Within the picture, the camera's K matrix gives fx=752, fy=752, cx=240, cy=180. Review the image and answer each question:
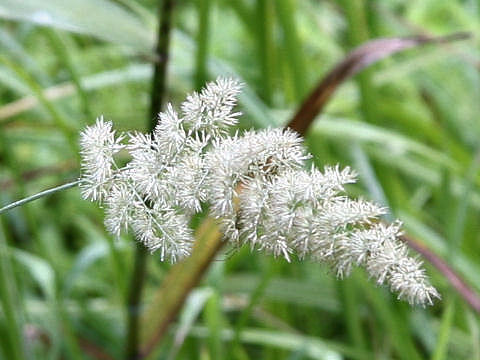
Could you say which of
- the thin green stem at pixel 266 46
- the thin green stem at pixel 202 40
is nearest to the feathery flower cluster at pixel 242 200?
the thin green stem at pixel 202 40

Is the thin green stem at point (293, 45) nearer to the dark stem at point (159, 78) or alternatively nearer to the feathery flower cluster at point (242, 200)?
the dark stem at point (159, 78)

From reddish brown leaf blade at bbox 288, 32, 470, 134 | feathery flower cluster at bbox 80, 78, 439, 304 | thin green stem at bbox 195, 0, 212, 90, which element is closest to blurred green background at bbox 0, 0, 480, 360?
thin green stem at bbox 195, 0, 212, 90

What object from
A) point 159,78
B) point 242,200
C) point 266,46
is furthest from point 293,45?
point 242,200

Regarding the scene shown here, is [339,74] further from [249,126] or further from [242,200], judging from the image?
[242,200]

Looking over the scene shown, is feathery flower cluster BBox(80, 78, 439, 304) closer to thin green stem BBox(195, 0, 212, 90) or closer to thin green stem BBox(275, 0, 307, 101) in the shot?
thin green stem BBox(195, 0, 212, 90)

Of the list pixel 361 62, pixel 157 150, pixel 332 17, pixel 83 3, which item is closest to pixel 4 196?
pixel 83 3
